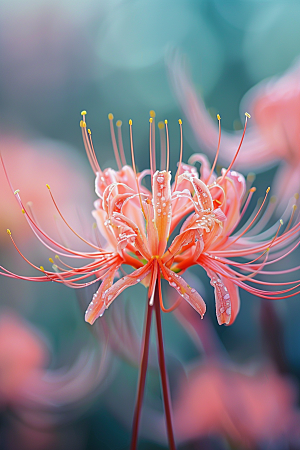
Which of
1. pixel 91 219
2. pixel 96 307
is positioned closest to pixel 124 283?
pixel 96 307

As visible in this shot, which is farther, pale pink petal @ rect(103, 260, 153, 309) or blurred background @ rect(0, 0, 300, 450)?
blurred background @ rect(0, 0, 300, 450)

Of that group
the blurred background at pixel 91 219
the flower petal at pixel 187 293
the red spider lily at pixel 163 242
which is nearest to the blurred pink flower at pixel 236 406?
the blurred background at pixel 91 219

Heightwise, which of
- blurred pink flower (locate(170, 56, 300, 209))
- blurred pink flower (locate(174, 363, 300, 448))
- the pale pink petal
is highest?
blurred pink flower (locate(170, 56, 300, 209))

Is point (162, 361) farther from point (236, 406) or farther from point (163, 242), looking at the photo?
point (236, 406)

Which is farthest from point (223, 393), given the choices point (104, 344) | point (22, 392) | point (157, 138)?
point (157, 138)

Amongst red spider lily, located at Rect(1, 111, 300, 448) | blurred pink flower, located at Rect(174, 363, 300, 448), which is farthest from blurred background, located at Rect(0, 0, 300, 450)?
red spider lily, located at Rect(1, 111, 300, 448)

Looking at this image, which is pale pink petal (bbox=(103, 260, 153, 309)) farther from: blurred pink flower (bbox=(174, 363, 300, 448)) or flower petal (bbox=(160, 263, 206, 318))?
blurred pink flower (bbox=(174, 363, 300, 448))

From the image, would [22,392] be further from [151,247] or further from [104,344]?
[151,247]

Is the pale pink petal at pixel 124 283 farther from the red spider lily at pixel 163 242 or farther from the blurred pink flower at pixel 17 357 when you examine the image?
the blurred pink flower at pixel 17 357
